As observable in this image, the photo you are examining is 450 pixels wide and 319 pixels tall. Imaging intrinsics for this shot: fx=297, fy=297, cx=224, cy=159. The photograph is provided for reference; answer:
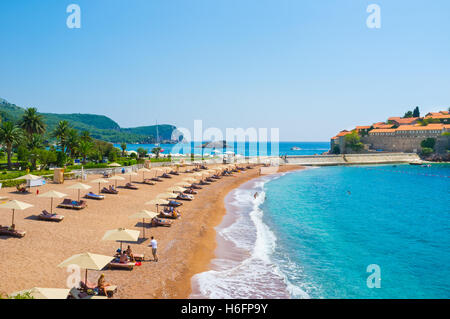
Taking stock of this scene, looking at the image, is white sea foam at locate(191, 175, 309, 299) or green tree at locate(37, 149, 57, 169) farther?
green tree at locate(37, 149, 57, 169)

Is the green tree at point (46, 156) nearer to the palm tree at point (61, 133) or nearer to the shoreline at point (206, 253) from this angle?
the palm tree at point (61, 133)

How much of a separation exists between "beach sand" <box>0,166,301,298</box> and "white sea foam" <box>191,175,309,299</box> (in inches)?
32.0

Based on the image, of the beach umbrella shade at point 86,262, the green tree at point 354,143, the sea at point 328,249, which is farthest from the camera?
the green tree at point 354,143

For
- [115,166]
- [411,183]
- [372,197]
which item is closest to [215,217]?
[115,166]

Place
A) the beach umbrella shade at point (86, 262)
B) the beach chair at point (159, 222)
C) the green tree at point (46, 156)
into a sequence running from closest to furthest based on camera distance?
the beach umbrella shade at point (86, 262)
the beach chair at point (159, 222)
the green tree at point (46, 156)

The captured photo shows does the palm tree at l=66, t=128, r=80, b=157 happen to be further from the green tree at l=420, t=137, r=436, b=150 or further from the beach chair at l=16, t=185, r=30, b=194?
the green tree at l=420, t=137, r=436, b=150

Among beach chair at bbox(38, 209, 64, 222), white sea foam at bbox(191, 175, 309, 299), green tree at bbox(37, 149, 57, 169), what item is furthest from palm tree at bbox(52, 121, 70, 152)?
white sea foam at bbox(191, 175, 309, 299)

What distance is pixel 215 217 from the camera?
28406 millimetres

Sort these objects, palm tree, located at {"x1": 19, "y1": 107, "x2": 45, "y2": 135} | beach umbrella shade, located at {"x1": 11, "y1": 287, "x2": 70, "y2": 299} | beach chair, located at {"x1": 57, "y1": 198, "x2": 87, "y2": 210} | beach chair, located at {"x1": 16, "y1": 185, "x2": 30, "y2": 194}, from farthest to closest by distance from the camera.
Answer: palm tree, located at {"x1": 19, "y1": 107, "x2": 45, "y2": 135}
beach chair, located at {"x1": 16, "y1": 185, "x2": 30, "y2": 194}
beach chair, located at {"x1": 57, "y1": 198, "x2": 87, "y2": 210}
beach umbrella shade, located at {"x1": 11, "y1": 287, "x2": 70, "y2": 299}

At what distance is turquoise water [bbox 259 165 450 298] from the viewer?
16.3 m

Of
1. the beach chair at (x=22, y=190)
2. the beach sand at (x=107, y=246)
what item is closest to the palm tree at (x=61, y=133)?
the beach sand at (x=107, y=246)

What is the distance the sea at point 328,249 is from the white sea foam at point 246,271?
0.05 meters

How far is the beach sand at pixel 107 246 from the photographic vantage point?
13531 mm

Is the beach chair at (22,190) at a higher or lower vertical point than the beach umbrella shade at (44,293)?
higher
